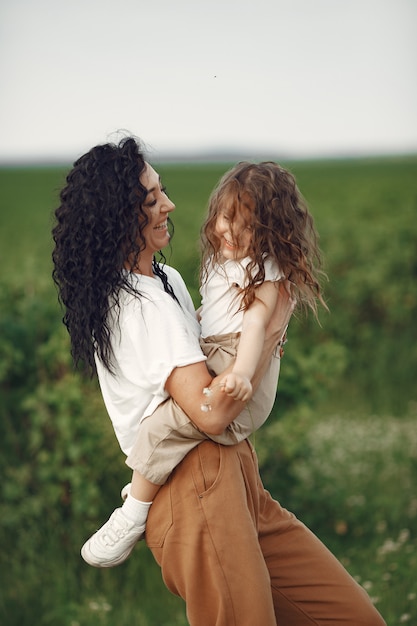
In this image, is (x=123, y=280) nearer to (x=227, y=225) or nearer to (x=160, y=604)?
(x=227, y=225)

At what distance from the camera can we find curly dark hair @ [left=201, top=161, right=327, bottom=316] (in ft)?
8.94

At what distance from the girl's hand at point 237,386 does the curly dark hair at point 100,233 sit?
0.39 meters

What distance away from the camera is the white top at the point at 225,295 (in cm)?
275

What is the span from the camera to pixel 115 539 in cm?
276

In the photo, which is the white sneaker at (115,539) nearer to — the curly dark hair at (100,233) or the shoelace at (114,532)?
the shoelace at (114,532)

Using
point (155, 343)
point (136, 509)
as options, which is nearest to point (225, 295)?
point (155, 343)

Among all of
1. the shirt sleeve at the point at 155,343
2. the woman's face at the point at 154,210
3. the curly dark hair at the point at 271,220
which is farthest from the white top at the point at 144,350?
the curly dark hair at the point at 271,220

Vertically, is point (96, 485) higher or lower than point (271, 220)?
lower

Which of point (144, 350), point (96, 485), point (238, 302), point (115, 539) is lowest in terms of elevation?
point (96, 485)

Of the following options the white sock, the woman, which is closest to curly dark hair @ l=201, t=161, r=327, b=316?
the woman

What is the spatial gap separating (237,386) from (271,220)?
1.75ft

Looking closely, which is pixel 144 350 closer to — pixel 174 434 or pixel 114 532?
pixel 174 434

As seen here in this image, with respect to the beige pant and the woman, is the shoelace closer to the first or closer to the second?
the woman

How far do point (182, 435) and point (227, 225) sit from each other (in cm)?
64
